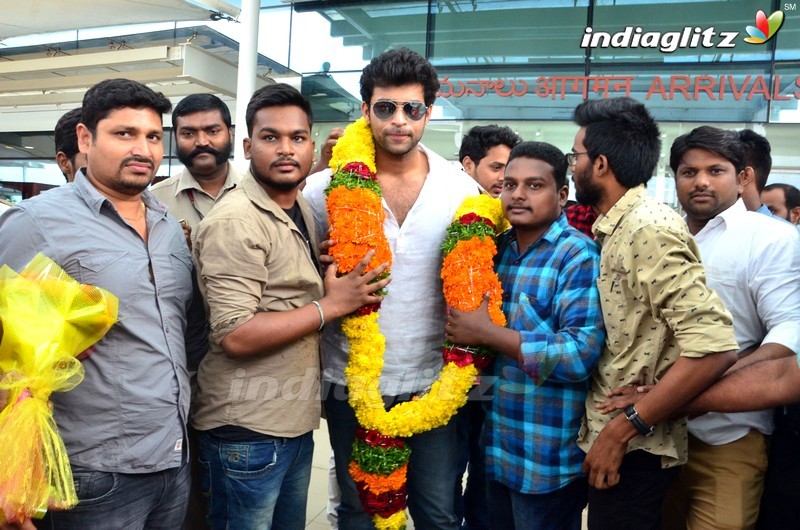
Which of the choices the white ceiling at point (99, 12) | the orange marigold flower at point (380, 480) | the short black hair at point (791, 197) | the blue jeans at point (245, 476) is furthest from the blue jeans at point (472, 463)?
the white ceiling at point (99, 12)

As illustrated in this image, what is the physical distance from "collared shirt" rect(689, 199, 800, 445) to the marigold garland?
101 cm

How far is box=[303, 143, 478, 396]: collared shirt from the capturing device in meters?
2.74

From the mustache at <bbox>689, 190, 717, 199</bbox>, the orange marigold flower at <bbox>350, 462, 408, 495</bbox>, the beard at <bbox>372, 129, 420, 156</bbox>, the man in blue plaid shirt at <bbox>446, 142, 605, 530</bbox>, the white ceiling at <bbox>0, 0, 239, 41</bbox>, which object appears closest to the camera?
the man in blue plaid shirt at <bbox>446, 142, 605, 530</bbox>

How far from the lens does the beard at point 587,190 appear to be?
2475 mm

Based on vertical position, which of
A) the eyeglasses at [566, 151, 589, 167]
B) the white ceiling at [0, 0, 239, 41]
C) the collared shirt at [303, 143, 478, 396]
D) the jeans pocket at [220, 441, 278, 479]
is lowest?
the jeans pocket at [220, 441, 278, 479]

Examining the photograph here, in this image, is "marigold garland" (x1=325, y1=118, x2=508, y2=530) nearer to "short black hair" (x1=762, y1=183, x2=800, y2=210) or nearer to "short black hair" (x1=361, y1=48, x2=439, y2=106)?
"short black hair" (x1=361, y1=48, x2=439, y2=106)

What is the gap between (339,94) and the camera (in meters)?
12.4

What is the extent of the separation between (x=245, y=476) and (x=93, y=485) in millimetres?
544

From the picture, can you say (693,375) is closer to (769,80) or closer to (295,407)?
(295,407)

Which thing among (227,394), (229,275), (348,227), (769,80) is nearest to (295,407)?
(227,394)

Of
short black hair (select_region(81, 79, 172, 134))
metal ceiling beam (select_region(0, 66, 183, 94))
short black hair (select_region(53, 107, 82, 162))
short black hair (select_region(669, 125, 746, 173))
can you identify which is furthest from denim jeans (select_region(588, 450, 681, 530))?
metal ceiling beam (select_region(0, 66, 183, 94))

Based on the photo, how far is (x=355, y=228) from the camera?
8.39 ft

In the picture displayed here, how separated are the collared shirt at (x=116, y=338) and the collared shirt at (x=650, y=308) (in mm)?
1577

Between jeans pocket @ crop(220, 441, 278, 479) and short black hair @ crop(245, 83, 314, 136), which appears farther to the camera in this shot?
short black hair @ crop(245, 83, 314, 136)
